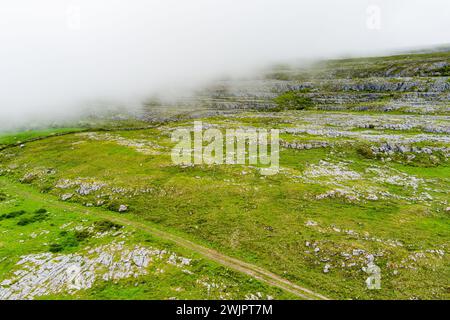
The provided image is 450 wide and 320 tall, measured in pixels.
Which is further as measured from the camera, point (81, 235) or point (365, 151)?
point (365, 151)

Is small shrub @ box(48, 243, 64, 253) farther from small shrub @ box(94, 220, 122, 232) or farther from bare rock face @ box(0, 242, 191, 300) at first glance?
small shrub @ box(94, 220, 122, 232)

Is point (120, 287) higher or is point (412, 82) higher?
point (412, 82)

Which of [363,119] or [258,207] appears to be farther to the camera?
[363,119]

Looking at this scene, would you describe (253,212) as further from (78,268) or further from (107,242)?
(78,268)

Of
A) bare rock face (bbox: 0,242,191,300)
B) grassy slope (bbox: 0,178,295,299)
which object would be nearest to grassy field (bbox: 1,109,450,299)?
grassy slope (bbox: 0,178,295,299)

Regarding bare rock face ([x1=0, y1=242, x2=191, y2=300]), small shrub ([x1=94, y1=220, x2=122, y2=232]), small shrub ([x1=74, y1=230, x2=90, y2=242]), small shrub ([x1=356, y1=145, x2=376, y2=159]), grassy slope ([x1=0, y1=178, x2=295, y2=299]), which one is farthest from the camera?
small shrub ([x1=356, y1=145, x2=376, y2=159])

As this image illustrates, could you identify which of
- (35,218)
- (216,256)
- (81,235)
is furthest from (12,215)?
(216,256)

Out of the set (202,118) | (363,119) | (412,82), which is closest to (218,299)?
(363,119)

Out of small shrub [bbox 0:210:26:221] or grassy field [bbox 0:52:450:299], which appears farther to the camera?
small shrub [bbox 0:210:26:221]

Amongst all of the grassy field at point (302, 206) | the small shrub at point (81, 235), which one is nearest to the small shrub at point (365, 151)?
the grassy field at point (302, 206)
